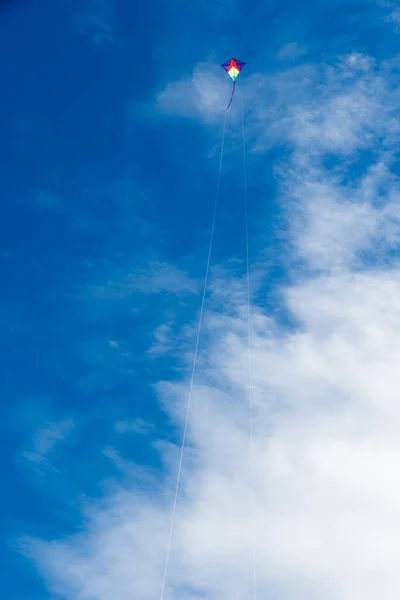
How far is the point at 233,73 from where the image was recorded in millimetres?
29094
